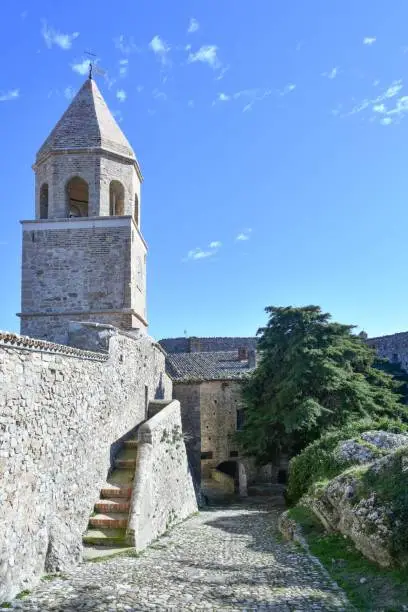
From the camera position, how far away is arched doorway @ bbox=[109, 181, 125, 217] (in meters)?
19.3

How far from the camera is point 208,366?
3194 cm

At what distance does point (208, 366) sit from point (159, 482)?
1908 cm

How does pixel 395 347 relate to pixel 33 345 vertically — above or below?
above

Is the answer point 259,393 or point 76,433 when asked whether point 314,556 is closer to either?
point 76,433

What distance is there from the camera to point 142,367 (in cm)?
1633

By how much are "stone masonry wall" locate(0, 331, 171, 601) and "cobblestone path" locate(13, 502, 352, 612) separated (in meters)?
0.52

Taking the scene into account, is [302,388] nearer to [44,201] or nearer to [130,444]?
[130,444]

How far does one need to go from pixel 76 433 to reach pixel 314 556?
4828mm

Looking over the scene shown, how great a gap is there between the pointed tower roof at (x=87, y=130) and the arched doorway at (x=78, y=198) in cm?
144

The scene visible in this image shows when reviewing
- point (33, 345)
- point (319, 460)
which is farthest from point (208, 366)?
point (33, 345)

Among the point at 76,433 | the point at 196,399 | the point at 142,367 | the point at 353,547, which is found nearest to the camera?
the point at 353,547

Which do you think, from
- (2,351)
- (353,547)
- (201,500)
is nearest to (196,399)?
(201,500)

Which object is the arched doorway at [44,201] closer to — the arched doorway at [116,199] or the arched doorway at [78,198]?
the arched doorway at [78,198]

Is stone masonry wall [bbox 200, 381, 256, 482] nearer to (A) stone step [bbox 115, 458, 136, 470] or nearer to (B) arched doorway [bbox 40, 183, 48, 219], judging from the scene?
(B) arched doorway [bbox 40, 183, 48, 219]
